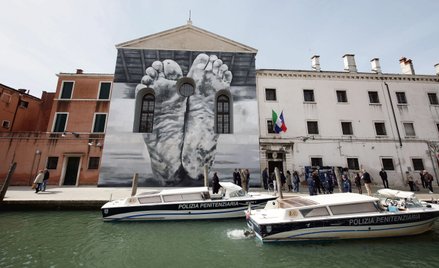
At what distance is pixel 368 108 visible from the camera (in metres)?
18.3

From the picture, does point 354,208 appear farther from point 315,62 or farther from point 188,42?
point 188,42

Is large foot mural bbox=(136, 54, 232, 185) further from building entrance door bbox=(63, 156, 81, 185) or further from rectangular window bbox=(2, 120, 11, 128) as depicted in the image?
rectangular window bbox=(2, 120, 11, 128)


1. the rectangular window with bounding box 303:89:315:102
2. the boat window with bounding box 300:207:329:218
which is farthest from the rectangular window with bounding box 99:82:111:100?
the boat window with bounding box 300:207:329:218

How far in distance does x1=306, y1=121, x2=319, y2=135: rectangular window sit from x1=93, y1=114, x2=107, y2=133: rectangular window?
56.3 feet

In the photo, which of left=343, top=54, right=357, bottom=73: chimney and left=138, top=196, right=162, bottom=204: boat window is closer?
left=138, top=196, right=162, bottom=204: boat window

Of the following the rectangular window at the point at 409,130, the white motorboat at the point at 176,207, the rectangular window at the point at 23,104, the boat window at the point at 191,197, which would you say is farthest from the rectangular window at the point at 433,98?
the rectangular window at the point at 23,104

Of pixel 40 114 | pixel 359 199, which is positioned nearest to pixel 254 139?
pixel 359 199

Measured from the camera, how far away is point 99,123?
17.6m

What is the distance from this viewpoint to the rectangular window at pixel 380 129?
17.7 meters

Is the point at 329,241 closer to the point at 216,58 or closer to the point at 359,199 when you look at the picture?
the point at 359,199

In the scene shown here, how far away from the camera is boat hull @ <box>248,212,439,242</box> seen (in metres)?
6.85

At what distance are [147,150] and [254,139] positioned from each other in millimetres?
8527

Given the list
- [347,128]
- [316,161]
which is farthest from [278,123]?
[347,128]

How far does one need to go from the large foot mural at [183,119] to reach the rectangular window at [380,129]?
13204 millimetres
